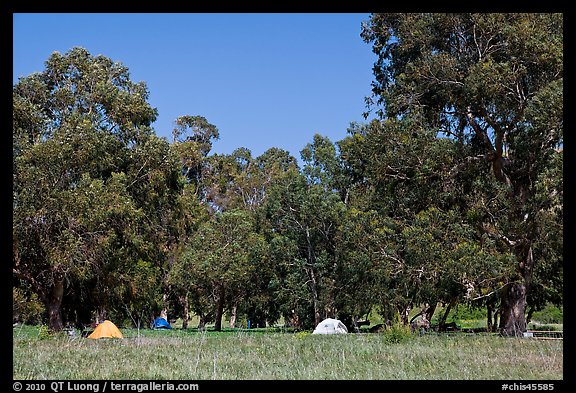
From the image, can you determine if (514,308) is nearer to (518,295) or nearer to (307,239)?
(518,295)

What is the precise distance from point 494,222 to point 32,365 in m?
14.8

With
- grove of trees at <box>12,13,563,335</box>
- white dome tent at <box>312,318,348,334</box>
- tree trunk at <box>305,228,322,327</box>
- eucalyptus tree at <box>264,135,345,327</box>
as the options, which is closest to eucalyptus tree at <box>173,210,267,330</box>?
eucalyptus tree at <box>264,135,345,327</box>

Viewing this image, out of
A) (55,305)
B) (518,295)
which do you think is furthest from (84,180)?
(518,295)

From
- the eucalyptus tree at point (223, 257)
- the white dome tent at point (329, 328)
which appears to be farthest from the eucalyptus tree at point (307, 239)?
the white dome tent at point (329, 328)

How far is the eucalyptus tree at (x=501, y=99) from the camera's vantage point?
60.2 feet

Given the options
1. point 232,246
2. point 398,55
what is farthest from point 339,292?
point 398,55

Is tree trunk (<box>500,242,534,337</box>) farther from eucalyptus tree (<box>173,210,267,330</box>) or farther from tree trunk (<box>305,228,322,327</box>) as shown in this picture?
eucalyptus tree (<box>173,210,267,330</box>)

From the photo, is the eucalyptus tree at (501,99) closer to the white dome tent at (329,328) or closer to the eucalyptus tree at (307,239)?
the white dome tent at (329,328)

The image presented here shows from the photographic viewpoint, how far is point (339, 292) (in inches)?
1249

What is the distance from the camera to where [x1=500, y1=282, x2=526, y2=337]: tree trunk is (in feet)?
66.7

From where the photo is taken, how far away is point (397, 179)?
2112 cm

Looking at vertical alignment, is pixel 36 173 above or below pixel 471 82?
below

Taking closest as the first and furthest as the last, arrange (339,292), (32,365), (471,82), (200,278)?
(32,365) < (471,82) < (339,292) < (200,278)

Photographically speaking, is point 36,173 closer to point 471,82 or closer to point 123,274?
point 123,274
